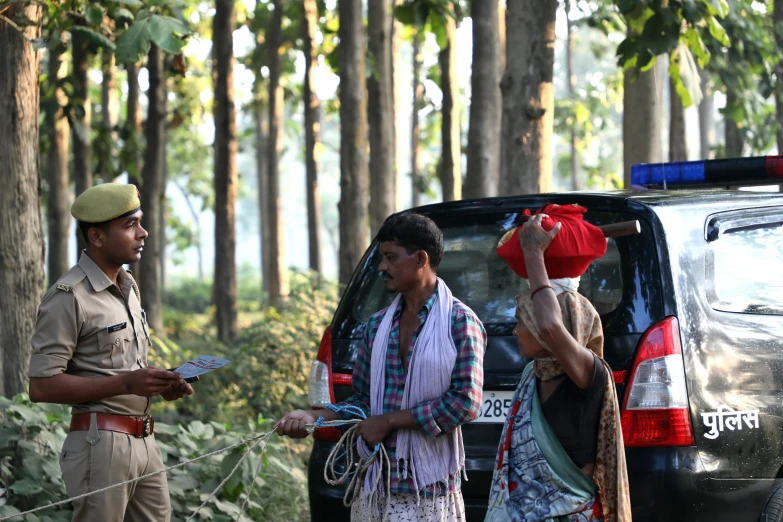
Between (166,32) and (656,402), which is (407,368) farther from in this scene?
(166,32)

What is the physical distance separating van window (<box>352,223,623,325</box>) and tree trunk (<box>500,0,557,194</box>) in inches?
144

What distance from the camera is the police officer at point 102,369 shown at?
3.94 meters

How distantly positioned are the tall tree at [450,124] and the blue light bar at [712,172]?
717 centimetres

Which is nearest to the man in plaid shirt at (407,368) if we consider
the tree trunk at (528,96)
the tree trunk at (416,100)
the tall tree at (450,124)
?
the tree trunk at (528,96)

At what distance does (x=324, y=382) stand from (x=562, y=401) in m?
1.66

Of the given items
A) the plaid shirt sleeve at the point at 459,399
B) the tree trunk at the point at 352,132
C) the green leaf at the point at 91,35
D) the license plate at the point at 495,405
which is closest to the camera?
the plaid shirt sleeve at the point at 459,399

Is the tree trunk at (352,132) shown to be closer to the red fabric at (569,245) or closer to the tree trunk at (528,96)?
the tree trunk at (528,96)

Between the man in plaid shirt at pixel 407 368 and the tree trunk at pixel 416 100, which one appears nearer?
the man in plaid shirt at pixel 407 368

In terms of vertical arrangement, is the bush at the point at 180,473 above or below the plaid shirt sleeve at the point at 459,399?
below

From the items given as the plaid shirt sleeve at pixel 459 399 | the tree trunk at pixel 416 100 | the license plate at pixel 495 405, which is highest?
the tree trunk at pixel 416 100

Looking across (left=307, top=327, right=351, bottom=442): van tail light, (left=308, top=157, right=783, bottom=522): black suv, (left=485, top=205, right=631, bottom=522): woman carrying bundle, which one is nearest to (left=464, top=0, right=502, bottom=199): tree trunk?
(left=308, top=157, right=783, bottom=522): black suv

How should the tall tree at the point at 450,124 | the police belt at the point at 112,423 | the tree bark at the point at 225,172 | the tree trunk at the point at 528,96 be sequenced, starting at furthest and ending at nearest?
the tree bark at the point at 225,172
the tall tree at the point at 450,124
the tree trunk at the point at 528,96
the police belt at the point at 112,423

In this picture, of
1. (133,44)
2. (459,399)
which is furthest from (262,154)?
(459,399)

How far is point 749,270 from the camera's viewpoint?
187 inches
